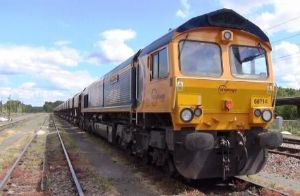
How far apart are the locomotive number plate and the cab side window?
1973 mm

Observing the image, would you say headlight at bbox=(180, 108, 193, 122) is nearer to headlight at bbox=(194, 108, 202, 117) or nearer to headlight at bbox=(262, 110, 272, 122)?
headlight at bbox=(194, 108, 202, 117)

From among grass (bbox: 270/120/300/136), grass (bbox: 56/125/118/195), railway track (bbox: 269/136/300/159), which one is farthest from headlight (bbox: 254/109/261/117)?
grass (bbox: 270/120/300/136)

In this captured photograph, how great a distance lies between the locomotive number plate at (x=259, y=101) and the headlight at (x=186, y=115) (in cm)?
162

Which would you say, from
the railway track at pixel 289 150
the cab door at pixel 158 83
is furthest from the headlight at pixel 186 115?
the railway track at pixel 289 150

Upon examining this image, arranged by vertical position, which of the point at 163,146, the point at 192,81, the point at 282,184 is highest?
the point at 192,81

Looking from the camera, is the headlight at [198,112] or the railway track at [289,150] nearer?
the headlight at [198,112]

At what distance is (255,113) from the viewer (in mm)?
10078

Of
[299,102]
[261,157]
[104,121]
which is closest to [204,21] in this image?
[261,157]

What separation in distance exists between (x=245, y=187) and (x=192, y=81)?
8.28ft

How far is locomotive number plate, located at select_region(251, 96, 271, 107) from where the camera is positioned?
401 inches

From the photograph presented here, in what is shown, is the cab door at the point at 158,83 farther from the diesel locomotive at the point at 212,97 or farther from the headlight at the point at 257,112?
the headlight at the point at 257,112

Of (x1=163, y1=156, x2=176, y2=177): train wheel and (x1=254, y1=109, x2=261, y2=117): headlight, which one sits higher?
(x1=254, y1=109, x2=261, y2=117): headlight

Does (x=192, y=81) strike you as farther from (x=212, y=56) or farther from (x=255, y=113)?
(x=255, y=113)

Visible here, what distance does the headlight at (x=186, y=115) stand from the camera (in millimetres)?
9281
